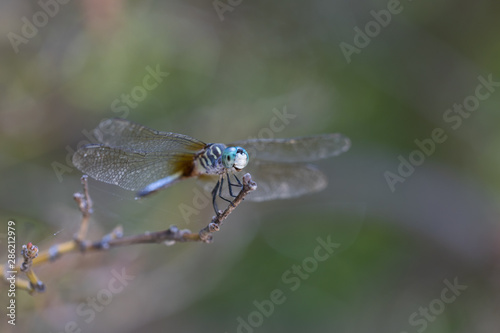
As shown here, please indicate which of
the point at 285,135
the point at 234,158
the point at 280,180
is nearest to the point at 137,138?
the point at 234,158

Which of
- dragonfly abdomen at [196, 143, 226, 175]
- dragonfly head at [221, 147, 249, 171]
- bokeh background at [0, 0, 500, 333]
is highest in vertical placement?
dragonfly head at [221, 147, 249, 171]

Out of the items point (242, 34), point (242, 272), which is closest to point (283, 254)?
point (242, 272)

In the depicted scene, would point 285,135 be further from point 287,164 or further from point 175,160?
point 175,160

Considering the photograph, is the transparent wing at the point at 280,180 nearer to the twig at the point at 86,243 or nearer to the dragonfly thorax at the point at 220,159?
the dragonfly thorax at the point at 220,159

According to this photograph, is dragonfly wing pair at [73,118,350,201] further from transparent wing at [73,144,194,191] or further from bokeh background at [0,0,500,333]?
bokeh background at [0,0,500,333]

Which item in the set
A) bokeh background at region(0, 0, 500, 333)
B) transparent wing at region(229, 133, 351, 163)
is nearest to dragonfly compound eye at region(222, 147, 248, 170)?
transparent wing at region(229, 133, 351, 163)

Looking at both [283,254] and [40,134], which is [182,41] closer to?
[40,134]
